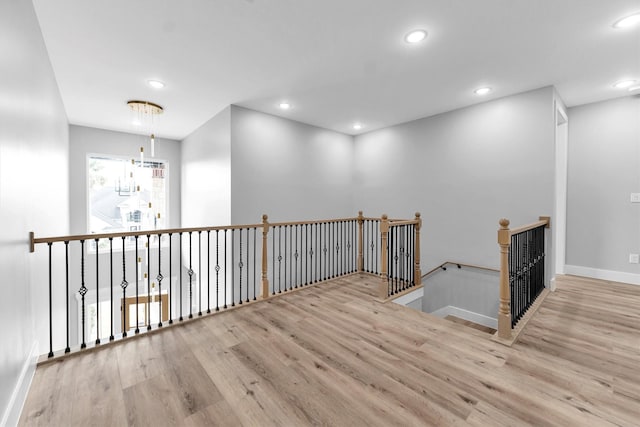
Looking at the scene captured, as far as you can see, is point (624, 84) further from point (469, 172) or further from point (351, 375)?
point (351, 375)

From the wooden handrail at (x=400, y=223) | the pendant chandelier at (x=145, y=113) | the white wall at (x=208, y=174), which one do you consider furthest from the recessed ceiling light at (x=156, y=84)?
the wooden handrail at (x=400, y=223)

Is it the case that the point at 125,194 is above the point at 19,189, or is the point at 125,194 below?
above

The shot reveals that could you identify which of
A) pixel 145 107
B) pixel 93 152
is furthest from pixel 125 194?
pixel 145 107

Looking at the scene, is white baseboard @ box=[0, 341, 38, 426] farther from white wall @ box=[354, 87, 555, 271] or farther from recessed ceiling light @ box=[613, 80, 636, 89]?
recessed ceiling light @ box=[613, 80, 636, 89]

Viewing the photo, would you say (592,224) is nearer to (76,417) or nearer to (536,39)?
(536,39)

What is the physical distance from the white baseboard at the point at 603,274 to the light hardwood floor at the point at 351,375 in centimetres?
154

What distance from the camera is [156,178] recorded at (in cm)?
643

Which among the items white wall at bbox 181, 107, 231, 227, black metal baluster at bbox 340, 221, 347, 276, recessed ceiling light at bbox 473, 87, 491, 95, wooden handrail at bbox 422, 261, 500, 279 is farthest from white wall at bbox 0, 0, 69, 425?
wooden handrail at bbox 422, 261, 500, 279

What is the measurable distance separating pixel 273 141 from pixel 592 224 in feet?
17.6

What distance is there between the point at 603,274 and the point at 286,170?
5.41 m

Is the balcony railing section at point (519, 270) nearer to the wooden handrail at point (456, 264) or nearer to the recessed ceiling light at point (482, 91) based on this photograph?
the wooden handrail at point (456, 264)

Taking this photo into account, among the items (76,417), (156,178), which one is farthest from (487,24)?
(156,178)

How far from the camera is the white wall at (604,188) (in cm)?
406

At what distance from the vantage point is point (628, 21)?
7.90ft
